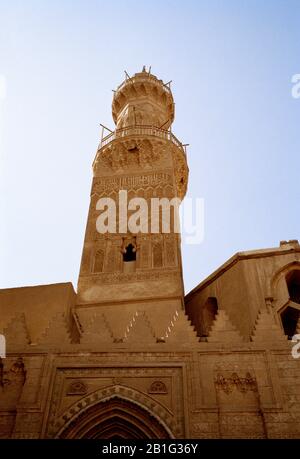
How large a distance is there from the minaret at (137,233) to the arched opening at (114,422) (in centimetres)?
286

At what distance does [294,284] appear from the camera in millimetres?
10500

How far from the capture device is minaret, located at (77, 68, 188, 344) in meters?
11.1

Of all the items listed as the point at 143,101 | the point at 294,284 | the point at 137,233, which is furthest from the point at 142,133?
the point at 294,284

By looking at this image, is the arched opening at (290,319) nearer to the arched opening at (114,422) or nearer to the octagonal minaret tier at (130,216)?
the octagonal minaret tier at (130,216)

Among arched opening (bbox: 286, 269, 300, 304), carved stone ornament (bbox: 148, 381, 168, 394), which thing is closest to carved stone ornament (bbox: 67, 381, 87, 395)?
carved stone ornament (bbox: 148, 381, 168, 394)

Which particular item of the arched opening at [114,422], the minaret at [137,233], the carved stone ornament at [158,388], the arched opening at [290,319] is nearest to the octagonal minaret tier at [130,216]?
the minaret at [137,233]

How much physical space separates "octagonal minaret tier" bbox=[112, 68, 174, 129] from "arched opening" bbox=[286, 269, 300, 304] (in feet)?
32.8

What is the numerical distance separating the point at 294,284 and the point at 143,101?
12.0m

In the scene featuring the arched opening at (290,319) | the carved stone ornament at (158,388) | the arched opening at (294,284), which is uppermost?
the arched opening at (294,284)

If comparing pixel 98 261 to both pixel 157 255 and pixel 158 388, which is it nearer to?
pixel 157 255

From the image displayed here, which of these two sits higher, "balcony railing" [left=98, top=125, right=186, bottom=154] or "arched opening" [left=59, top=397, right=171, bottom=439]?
"balcony railing" [left=98, top=125, right=186, bottom=154]

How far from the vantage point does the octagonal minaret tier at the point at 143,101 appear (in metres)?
18.6

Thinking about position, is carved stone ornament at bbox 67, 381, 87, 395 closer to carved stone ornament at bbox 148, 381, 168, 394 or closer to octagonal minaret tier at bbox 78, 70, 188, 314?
carved stone ornament at bbox 148, 381, 168, 394
